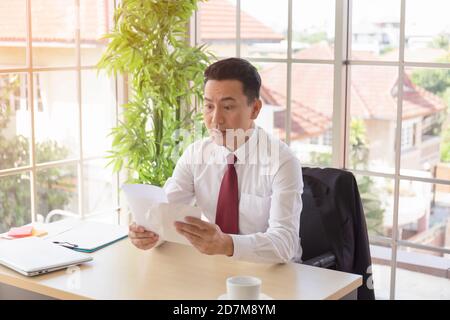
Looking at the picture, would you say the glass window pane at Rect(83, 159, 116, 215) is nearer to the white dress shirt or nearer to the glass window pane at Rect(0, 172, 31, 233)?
the glass window pane at Rect(0, 172, 31, 233)

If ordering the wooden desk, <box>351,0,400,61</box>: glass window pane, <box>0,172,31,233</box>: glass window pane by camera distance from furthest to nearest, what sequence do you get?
<box>0,172,31,233</box>: glass window pane
<box>351,0,400,61</box>: glass window pane
the wooden desk

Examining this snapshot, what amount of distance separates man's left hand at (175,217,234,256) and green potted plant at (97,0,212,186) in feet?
5.36

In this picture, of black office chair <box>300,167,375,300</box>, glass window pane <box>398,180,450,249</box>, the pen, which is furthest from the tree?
the pen

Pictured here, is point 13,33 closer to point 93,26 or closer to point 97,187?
point 93,26

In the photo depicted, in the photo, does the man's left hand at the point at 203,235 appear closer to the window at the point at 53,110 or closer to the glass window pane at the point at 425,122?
the glass window pane at the point at 425,122

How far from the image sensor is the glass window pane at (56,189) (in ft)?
12.3

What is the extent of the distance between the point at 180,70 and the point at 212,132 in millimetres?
1201

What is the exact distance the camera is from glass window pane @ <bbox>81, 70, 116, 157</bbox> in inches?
156

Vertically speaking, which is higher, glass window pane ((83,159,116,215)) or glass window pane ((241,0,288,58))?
glass window pane ((241,0,288,58))

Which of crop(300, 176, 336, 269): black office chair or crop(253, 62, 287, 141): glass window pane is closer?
crop(300, 176, 336, 269): black office chair

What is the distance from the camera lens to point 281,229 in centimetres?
241

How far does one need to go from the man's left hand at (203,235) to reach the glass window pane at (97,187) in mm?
1848

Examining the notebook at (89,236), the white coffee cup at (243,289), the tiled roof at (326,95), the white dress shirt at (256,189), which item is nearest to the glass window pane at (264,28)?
the tiled roof at (326,95)
